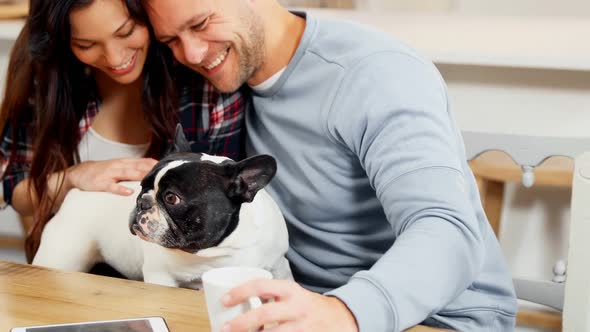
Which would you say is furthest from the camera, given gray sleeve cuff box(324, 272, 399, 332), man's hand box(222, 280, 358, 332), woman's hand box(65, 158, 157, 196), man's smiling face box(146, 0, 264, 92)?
woman's hand box(65, 158, 157, 196)

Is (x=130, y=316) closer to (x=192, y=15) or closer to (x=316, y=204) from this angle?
(x=316, y=204)

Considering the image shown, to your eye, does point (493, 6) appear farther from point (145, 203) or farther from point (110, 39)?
point (145, 203)

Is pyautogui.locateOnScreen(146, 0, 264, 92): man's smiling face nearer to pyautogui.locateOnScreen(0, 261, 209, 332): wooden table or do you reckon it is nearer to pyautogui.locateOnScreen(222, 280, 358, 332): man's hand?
pyautogui.locateOnScreen(0, 261, 209, 332): wooden table

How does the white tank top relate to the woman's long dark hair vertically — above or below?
below

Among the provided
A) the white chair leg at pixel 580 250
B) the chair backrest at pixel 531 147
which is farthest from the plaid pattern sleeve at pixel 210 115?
the white chair leg at pixel 580 250

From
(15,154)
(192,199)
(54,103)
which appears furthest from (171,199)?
(15,154)

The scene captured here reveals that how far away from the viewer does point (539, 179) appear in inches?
85.3

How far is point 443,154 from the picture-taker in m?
1.17

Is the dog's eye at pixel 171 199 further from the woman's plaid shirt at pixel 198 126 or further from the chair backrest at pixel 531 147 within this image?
the chair backrest at pixel 531 147

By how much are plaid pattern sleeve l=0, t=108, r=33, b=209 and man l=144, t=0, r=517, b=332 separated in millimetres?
459

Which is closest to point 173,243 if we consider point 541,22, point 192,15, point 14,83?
point 192,15

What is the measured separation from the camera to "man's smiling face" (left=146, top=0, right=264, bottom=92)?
1.43 m

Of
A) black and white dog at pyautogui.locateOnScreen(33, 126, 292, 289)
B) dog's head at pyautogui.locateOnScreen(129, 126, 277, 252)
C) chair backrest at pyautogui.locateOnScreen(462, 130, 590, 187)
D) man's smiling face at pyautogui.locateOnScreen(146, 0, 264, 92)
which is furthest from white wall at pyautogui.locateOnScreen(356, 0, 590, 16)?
dog's head at pyautogui.locateOnScreen(129, 126, 277, 252)

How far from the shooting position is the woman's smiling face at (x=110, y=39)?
148 cm
